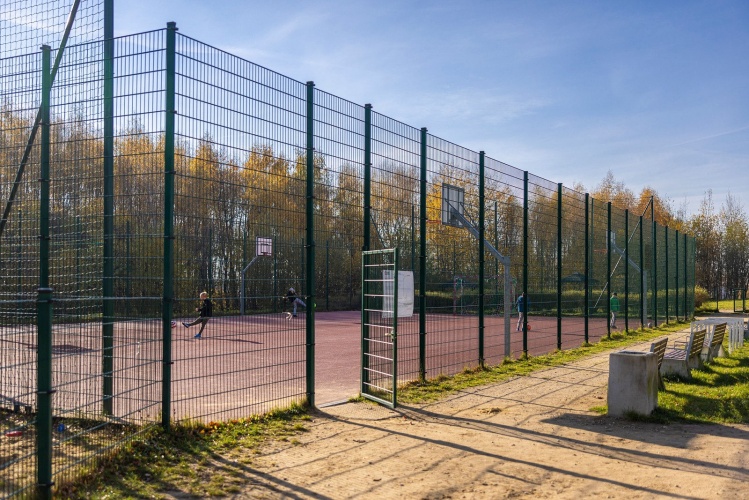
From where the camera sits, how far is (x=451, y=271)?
38.7 feet

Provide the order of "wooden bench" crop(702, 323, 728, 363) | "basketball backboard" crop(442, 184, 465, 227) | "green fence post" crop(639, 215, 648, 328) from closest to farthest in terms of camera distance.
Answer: "basketball backboard" crop(442, 184, 465, 227) < "wooden bench" crop(702, 323, 728, 363) < "green fence post" crop(639, 215, 648, 328)

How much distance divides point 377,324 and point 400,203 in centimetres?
226

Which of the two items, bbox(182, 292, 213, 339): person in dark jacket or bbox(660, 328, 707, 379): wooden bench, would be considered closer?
bbox(182, 292, 213, 339): person in dark jacket

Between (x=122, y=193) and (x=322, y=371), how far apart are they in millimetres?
6173

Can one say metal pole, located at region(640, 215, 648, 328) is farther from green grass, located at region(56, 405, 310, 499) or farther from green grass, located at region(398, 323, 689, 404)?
green grass, located at region(56, 405, 310, 499)

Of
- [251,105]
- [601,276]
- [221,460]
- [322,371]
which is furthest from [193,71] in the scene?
[601,276]

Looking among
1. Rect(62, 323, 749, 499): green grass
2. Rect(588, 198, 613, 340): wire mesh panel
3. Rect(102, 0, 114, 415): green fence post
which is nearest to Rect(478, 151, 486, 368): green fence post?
Rect(62, 323, 749, 499): green grass

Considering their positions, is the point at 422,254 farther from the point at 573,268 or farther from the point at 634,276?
the point at 634,276

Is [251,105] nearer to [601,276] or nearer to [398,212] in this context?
[398,212]

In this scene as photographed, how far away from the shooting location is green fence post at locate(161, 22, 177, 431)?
635 centimetres

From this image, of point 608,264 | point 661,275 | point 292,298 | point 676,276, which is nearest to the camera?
point 292,298

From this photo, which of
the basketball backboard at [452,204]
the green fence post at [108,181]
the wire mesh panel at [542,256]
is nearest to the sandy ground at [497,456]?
the green fence post at [108,181]

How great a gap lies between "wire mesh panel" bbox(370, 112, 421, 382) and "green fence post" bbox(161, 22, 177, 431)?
3.67m

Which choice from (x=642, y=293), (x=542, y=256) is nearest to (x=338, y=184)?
(x=542, y=256)
